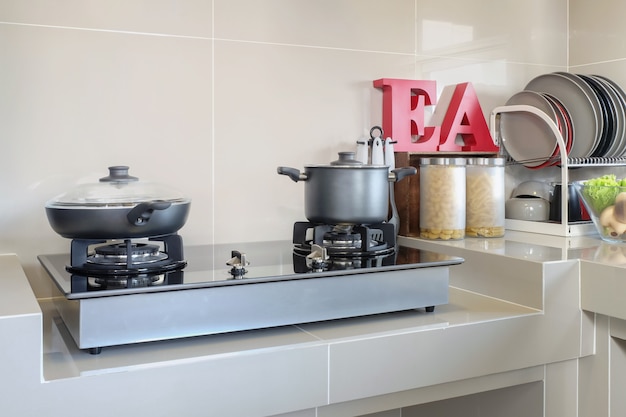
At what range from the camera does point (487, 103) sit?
2.04 m

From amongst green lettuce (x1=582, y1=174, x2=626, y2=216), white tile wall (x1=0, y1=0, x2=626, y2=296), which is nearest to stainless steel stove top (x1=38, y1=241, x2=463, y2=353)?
white tile wall (x1=0, y1=0, x2=626, y2=296)

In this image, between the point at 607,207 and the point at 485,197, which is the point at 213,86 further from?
the point at 607,207

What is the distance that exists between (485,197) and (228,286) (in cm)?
88

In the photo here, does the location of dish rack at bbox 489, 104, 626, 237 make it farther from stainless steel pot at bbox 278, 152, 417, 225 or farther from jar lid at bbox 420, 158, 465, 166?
stainless steel pot at bbox 278, 152, 417, 225

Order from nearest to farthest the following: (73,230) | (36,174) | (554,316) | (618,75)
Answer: (73,230) → (554,316) → (36,174) → (618,75)

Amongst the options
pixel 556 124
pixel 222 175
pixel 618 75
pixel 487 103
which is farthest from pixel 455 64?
pixel 222 175

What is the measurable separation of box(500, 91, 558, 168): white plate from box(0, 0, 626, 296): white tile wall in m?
0.10

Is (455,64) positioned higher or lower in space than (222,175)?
higher

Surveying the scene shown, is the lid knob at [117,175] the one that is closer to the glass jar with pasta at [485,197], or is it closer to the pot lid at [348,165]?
the pot lid at [348,165]

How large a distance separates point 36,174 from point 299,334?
2.32 ft

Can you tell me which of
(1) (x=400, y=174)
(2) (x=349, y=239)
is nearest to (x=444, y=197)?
(1) (x=400, y=174)

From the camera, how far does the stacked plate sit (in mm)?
1903

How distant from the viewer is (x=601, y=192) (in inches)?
63.0

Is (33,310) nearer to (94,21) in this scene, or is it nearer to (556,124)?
(94,21)
